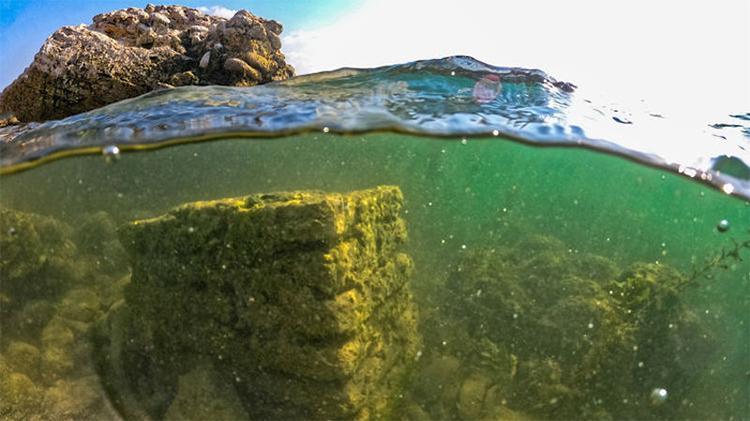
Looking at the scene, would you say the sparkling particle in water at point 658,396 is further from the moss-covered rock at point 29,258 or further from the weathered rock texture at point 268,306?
the moss-covered rock at point 29,258

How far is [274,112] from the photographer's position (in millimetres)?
6859

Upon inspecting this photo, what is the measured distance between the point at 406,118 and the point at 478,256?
222cm

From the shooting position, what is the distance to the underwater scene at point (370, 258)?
4.64 meters

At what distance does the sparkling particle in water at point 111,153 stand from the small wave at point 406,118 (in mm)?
86

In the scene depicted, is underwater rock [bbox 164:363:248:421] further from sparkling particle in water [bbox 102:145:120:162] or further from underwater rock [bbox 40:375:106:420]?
sparkling particle in water [bbox 102:145:120:162]

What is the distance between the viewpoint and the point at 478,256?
6.98 metres

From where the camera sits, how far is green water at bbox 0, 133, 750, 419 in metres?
5.75

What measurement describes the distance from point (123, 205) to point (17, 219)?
1.28 m

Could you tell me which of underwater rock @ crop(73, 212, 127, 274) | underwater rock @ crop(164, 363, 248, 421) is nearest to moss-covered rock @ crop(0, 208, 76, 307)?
underwater rock @ crop(73, 212, 127, 274)

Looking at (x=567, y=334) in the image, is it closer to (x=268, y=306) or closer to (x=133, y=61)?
(x=268, y=306)

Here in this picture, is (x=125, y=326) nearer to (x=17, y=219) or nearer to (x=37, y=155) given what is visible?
(x=17, y=219)

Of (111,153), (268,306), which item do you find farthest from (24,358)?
(268,306)

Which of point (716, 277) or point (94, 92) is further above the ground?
point (94, 92)

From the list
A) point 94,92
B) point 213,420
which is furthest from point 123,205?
point 213,420
